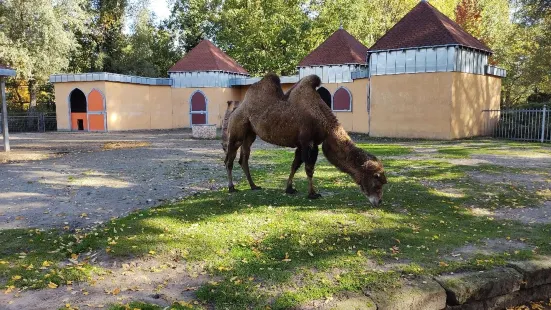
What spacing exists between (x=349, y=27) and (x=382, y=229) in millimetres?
38216

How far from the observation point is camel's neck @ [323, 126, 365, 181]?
20.8ft

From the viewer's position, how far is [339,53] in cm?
2878

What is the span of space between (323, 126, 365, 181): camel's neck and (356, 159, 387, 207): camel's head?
4.7 inches

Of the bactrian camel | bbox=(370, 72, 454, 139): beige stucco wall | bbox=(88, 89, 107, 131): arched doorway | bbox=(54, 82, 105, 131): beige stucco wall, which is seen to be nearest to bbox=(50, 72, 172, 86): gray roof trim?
bbox=(54, 82, 105, 131): beige stucco wall

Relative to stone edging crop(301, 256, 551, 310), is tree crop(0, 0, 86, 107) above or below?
above

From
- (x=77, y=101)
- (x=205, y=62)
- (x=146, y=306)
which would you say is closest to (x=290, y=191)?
(x=146, y=306)

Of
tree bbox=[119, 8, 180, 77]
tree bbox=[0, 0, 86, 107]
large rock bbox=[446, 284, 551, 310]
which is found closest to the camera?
large rock bbox=[446, 284, 551, 310]

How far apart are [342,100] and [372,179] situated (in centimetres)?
2296

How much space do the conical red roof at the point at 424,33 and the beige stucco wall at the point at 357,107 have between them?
379 centimetres

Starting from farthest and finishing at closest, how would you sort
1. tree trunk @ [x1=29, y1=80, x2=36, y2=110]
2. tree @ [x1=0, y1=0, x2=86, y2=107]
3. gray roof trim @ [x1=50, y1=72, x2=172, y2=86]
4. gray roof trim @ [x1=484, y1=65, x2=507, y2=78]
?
tree trunk @ [x1=29, y1=80, x2=36, y2=110] → tree @ [x1=0, y1=0, x2=86, y2=107] → gray roof trim @ [x1=50, y1=72, x2=172, y2=86] → gray roof trim @ [x1=484, y1=65, x2=507, y2=78]

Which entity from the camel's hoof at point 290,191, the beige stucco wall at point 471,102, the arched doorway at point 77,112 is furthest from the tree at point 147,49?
the camel's hoof at point 290,191

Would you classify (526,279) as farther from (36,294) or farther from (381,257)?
(36,294)

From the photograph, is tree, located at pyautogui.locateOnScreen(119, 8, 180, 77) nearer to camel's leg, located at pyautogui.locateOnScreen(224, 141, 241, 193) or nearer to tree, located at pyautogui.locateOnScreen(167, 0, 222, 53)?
tree, located at pyautogui.locateOnScreen(167, 0, 222, 53)

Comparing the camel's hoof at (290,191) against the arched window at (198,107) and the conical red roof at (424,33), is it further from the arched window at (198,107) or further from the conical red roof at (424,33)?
the arched window at (198,107)
